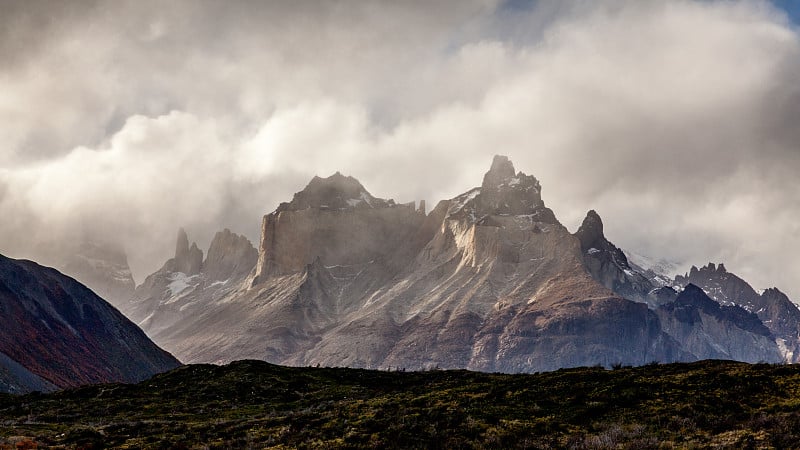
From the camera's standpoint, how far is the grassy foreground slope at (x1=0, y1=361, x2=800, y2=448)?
4425cm

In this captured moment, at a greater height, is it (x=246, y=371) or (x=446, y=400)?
(x=246, y=371)

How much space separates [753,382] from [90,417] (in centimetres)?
5690

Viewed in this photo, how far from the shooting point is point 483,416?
5131cm

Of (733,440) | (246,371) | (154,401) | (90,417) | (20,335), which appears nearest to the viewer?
(733,440)

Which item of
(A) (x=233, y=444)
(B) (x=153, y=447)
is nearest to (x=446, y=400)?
(A) (x=233, y=444)

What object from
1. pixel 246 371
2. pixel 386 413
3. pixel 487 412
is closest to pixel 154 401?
pixel 246 371

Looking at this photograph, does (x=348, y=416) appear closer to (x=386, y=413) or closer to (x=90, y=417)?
(x=386, y=413)

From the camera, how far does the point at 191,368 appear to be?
94.1 metres

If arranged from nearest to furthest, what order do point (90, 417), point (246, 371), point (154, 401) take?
point (90, 417) → point (154, 401) → point (246, 371)

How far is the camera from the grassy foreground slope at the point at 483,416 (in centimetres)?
4425

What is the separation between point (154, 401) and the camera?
7512 centimetres

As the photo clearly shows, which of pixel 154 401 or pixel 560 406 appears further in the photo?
pixel 154 401

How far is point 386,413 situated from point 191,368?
47.1 metres

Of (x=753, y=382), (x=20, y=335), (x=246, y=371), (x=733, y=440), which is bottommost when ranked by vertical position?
(x=733, y=440)
